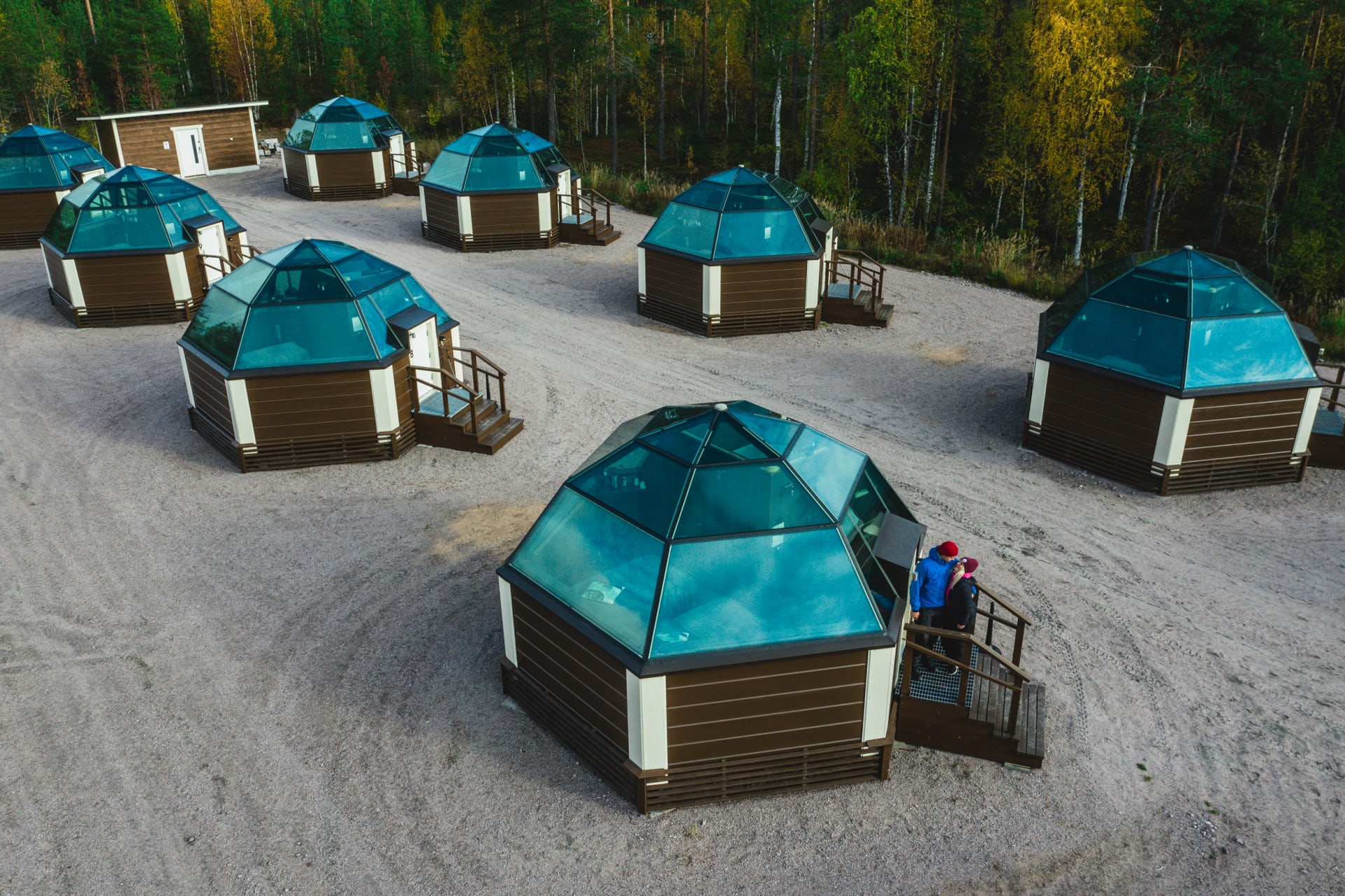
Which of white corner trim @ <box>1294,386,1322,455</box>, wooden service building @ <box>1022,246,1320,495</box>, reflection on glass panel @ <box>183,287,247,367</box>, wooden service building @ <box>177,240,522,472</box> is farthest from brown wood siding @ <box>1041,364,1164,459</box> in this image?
reflection on glass panel @ <box>183,287,247,367</box>

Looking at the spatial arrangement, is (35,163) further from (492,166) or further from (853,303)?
(853,303)

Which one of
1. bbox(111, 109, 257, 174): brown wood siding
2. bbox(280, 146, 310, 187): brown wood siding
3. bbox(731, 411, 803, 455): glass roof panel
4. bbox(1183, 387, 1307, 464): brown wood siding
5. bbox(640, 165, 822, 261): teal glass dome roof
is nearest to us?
bbox(731, 411, 803, 455): glass roof panel

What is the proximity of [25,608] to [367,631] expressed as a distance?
13.1 ft

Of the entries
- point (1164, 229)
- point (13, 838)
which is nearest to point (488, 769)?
point (13, 838)

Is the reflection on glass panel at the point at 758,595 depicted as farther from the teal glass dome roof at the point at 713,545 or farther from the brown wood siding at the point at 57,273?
the brown wood siding at the point at 57,273

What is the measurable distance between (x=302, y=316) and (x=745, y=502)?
8287 mm

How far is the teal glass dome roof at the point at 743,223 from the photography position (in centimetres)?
1912

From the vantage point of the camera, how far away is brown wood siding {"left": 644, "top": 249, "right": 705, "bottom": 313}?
19.5 metres

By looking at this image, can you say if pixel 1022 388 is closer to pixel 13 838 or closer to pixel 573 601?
pixel 573 601

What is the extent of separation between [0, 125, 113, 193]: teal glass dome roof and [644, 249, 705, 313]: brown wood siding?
14859 mm

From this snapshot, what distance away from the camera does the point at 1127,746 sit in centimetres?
923

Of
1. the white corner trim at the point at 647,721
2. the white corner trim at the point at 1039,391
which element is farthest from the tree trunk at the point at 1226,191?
the white corner trim at the point at 647,721

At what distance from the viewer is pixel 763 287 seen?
63.6ft

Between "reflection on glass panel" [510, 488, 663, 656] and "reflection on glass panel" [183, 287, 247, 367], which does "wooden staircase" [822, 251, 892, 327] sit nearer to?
"reflection on glass panel" [183, 287, 247, 367]
